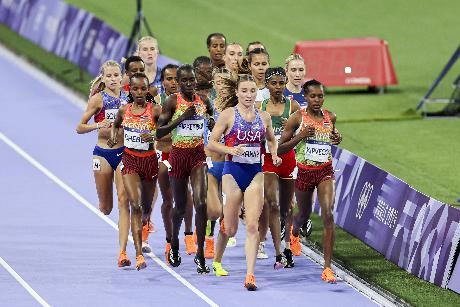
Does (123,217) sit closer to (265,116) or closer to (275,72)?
(265,116)

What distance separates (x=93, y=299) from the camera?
15.9m

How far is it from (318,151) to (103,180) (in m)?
2.85

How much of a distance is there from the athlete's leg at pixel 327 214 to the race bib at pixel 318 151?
0.29 m

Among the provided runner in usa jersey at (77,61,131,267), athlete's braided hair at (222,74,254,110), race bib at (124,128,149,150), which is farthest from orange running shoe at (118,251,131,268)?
athlete's braided hair at (222,74,254,110)

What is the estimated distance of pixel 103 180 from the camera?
17.8 m

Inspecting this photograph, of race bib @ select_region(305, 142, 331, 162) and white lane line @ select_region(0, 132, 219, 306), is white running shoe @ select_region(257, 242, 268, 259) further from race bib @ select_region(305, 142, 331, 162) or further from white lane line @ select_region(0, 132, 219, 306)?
race bib @ select_region(305, 142, 331, 162)

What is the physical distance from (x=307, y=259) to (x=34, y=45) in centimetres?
1682

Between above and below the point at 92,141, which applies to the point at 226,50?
above

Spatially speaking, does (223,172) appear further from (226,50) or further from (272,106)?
(226,50)

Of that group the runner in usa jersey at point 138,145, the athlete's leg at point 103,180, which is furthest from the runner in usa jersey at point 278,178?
the athlete's leg at point 103,180

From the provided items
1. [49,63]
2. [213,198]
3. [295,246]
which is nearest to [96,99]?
[213,198]

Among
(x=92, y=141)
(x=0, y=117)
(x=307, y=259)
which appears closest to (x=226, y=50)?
(x=307, y=259)

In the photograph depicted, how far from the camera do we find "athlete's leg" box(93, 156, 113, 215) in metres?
17.6

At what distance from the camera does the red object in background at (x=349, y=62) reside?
28.7m
